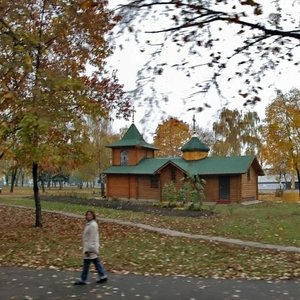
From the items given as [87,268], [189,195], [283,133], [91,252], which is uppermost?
[283,133]

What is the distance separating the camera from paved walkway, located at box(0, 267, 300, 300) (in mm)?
8398

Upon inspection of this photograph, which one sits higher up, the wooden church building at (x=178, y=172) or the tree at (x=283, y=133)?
the tree at (x=283, y=133)

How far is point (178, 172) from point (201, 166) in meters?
2.14

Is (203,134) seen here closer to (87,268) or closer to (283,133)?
(87,268)

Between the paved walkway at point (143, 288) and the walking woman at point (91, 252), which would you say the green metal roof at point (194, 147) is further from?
the walking woman at point (91, 252)

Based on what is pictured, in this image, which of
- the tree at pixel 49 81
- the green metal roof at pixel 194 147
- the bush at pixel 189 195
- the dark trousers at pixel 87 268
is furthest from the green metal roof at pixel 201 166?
the dark trousers at pixel 87 268

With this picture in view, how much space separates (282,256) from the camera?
13047mm

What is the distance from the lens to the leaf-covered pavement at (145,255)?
1116 centimetres

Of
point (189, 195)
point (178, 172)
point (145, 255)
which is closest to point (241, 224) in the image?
point (145, 255)

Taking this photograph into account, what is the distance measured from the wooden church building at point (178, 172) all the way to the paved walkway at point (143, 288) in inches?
1094

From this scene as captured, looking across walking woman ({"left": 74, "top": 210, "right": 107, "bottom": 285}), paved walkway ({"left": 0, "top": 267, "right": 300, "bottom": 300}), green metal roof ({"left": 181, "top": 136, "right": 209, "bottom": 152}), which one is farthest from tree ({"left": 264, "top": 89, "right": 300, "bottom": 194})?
walking woman ({"left": 74, "top": 210, "right": 107, "bottom": 285})

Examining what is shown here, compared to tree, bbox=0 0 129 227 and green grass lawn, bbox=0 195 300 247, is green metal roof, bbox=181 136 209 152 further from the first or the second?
tree, bbox=0 0 129 227

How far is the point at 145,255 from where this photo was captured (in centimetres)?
1327

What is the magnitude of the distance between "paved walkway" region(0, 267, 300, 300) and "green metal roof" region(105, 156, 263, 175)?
27770 millimetres
